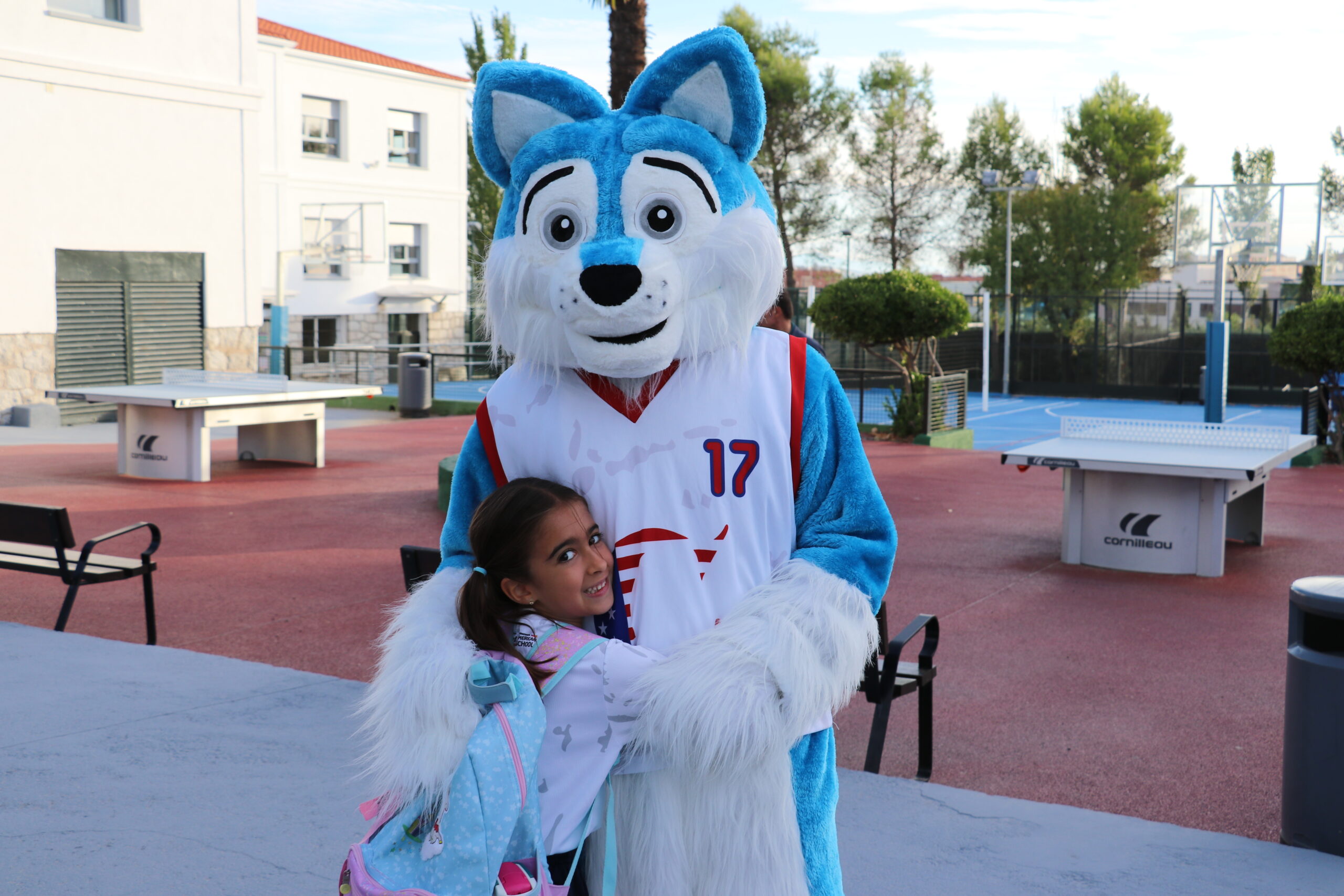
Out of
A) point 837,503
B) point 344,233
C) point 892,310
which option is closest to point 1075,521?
point 837,503

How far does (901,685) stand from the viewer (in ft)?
16.1

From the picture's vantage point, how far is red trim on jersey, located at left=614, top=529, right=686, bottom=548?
2.18 metres

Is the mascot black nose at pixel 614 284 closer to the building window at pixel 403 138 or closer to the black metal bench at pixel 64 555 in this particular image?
the black metal bench at pixel 64 555

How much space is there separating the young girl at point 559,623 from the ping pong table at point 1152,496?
7325mm

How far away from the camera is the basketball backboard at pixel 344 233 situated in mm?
33375

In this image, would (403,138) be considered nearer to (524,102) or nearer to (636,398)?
(524,102)

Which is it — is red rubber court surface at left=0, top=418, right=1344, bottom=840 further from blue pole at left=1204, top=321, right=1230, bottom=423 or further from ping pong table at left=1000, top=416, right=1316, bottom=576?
blue pole at left=1204, top=321, right=1230, bottom=423

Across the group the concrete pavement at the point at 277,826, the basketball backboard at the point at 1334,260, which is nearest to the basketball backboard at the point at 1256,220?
the basketball backboard at the point at 1334,260

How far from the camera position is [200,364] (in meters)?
21.4

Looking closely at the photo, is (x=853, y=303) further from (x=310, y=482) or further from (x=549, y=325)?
(x=549, y=325)

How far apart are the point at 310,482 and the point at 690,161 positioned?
11321mm

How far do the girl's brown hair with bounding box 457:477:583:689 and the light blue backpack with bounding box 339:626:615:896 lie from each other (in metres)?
0.06

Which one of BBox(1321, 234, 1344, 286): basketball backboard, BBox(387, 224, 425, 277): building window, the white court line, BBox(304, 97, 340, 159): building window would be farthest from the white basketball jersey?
BBox(387, 224, 425, 277): building window

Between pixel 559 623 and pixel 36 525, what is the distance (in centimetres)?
533
